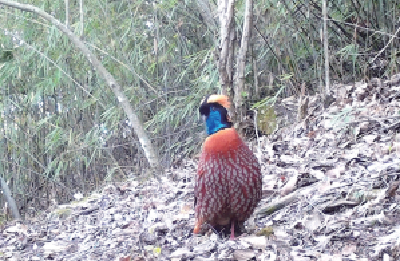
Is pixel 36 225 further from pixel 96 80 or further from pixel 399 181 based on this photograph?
pixel 399 181

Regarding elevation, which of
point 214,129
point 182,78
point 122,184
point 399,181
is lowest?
point 122,184

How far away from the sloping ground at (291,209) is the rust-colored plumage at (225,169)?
195 millimetres

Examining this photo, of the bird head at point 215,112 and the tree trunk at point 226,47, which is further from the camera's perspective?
the tree trunk at point 226,47

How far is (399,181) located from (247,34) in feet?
8.88

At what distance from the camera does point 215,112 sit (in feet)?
9.73

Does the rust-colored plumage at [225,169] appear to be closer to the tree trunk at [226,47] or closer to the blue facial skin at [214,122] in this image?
Answer: the blue facial skin at [214,122]

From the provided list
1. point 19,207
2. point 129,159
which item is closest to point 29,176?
point 19,207

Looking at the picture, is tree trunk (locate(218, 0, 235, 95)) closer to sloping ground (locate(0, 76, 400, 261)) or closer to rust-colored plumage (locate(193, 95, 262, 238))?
sloping ground (locate(0, 76, 400, 261))

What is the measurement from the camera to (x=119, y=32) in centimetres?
692

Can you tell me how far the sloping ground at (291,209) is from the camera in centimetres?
271

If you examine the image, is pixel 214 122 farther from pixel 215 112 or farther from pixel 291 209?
pixel 291 209

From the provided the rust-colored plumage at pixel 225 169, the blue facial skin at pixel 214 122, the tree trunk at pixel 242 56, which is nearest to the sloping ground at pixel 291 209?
the rust-colored plumage at pixel 225 169

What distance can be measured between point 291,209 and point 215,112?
83cm

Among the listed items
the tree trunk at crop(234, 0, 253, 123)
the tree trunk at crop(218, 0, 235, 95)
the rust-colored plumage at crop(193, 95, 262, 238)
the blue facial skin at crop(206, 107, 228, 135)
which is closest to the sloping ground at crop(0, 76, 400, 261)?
→ the rust-colored plumage at crop(193, 95, 262, 238)
